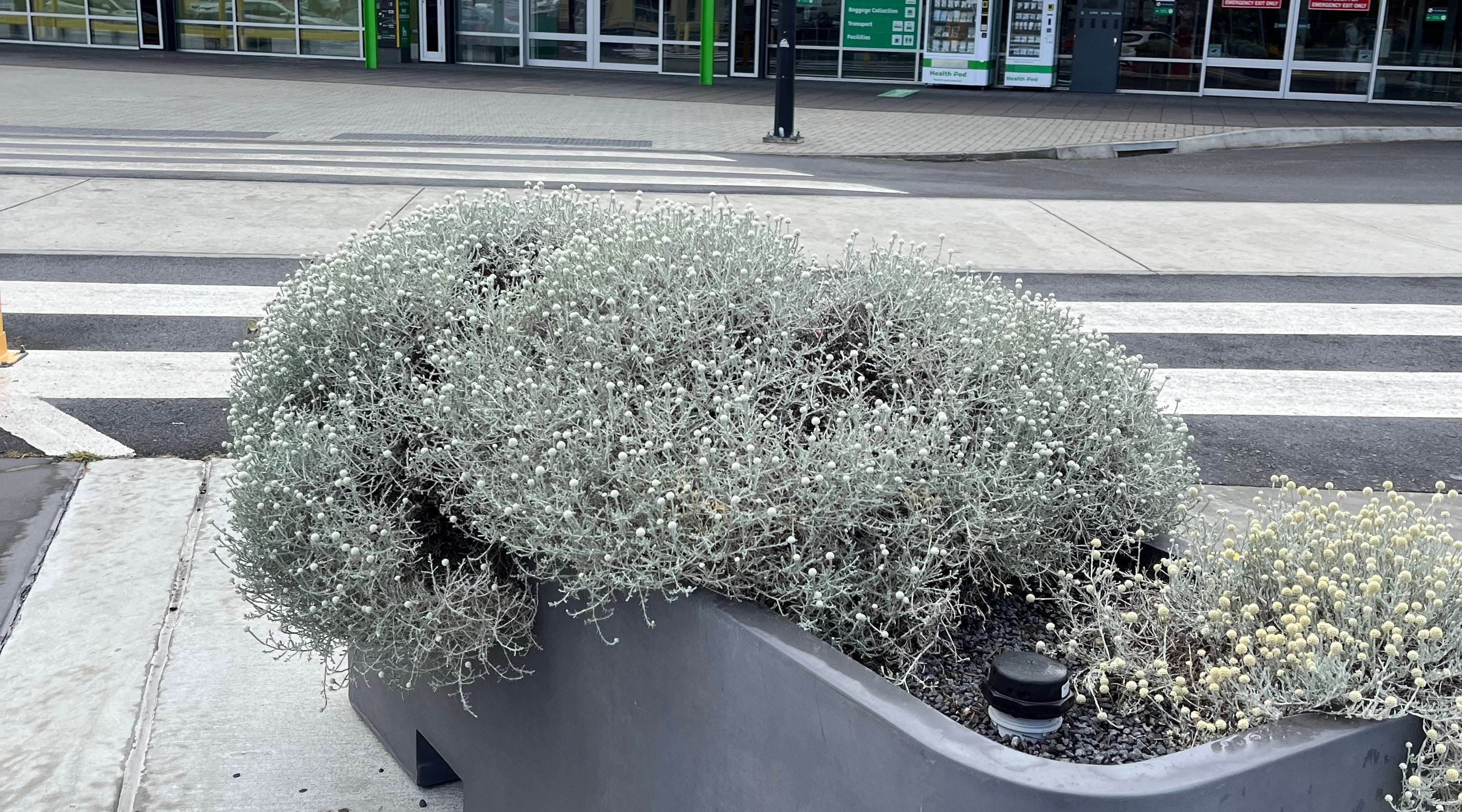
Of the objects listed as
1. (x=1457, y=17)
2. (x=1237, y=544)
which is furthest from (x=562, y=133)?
(x=1457, y=17)

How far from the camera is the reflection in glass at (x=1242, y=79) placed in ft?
79.0

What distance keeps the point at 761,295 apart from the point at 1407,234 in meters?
9.72

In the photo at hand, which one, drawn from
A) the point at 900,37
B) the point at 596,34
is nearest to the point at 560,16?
the point at 596,34

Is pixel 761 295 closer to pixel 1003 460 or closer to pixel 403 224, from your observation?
pixel 1003 460

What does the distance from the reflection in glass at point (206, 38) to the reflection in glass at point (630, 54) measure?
835cm

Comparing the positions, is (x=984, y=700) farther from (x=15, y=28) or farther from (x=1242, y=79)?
(x=15, y=28)

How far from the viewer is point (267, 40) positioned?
27844 millimetres

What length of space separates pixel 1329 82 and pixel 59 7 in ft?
87.1

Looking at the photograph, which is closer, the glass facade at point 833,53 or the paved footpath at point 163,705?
the paved footpath at point 163,705

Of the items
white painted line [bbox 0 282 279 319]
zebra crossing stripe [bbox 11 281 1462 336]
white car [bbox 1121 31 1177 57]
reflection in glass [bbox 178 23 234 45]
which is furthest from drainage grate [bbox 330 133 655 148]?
reflection in glass [bbox 178 23 234 45]

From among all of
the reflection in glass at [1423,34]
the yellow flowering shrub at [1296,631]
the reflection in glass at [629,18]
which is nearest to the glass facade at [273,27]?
the reflection in glass at [629,18]

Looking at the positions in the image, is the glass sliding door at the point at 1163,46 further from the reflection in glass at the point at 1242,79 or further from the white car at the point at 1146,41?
the reflection in glass at the point at 1242,79

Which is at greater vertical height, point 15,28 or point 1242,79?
point 15,28

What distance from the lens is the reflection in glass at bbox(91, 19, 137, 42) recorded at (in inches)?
1104
